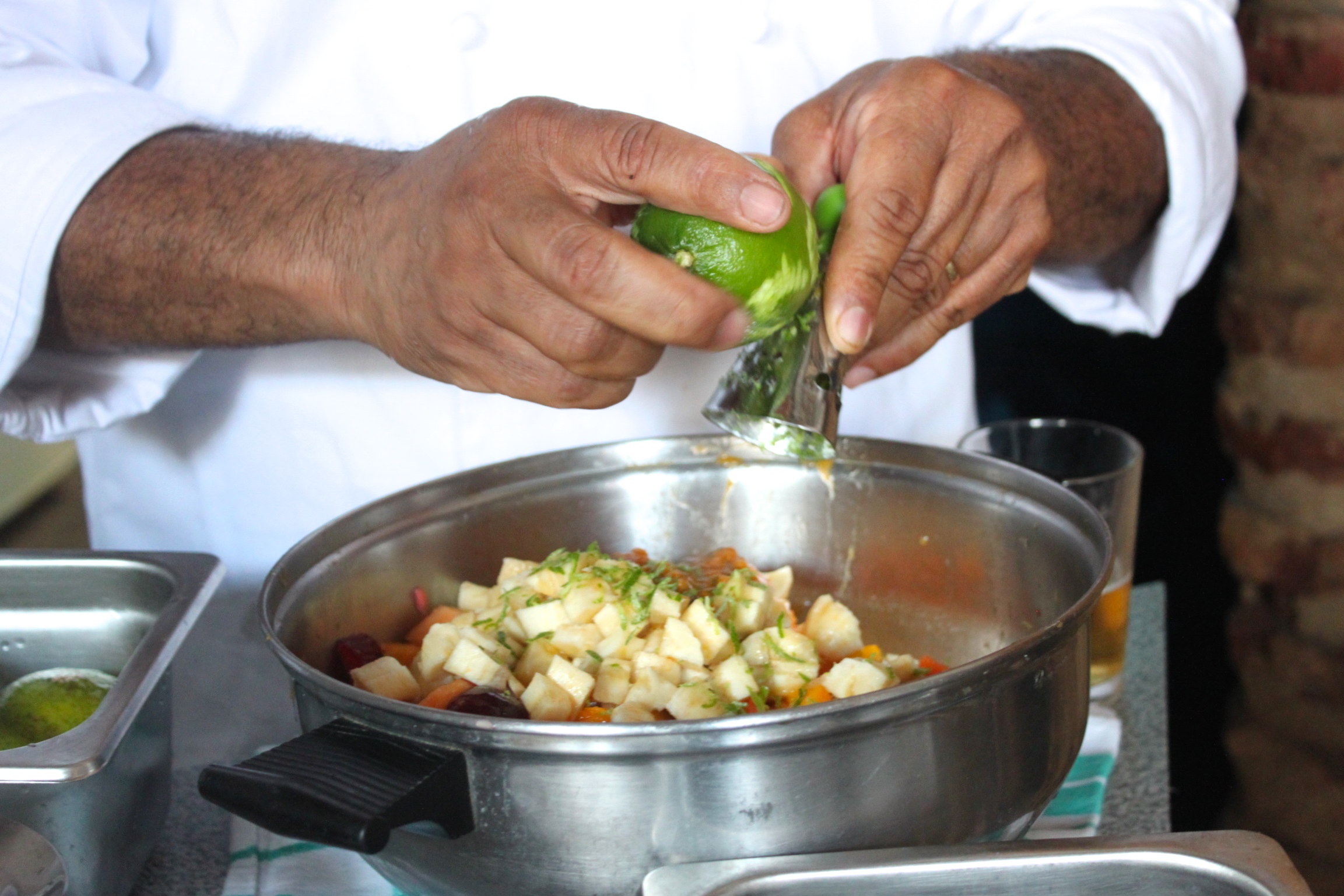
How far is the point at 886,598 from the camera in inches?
41.6

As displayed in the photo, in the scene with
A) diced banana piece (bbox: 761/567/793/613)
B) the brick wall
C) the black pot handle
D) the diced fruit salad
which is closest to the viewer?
the black pot handle

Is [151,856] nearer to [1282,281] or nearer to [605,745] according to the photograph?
[605,745]

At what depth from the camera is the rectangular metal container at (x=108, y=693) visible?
27.6 inches

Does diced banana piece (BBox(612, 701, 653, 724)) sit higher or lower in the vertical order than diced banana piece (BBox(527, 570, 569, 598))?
lower

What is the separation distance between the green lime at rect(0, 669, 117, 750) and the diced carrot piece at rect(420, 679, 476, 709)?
0.74ft

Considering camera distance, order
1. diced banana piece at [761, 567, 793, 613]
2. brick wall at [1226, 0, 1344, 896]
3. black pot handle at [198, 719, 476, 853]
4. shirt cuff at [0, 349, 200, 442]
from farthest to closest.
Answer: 1. brick wall at [1226, 0, 1344, 896]
2. shirt cuff at [0, 349, 200, 442]
3. diced banana piece at [761, 567, 793, 613]
4. black pot handle at [198, 719, 476, 853]

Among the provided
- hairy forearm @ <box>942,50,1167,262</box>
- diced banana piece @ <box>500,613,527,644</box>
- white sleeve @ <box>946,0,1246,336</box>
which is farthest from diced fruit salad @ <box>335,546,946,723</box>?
white sleeve @ <box>946,0,1246,336</box>

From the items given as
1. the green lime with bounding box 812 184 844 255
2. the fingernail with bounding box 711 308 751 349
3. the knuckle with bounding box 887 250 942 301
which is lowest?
the knuckle with bounding box 887 250 942 301

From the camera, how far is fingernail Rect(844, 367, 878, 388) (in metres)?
1.04

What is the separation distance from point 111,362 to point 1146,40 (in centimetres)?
107

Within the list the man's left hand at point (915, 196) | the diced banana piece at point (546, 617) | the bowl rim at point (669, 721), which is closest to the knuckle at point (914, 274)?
the man's left hand at point (915, 196)

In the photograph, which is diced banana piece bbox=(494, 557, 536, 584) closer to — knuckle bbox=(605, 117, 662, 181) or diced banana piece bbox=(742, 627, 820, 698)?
diced banana piece bbox=(742, 627, 820, 698)

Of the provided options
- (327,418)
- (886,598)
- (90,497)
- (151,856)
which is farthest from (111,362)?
(886,598)

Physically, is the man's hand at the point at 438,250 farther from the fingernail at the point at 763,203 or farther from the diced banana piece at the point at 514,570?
the diced banana piece at the point at 514,570
